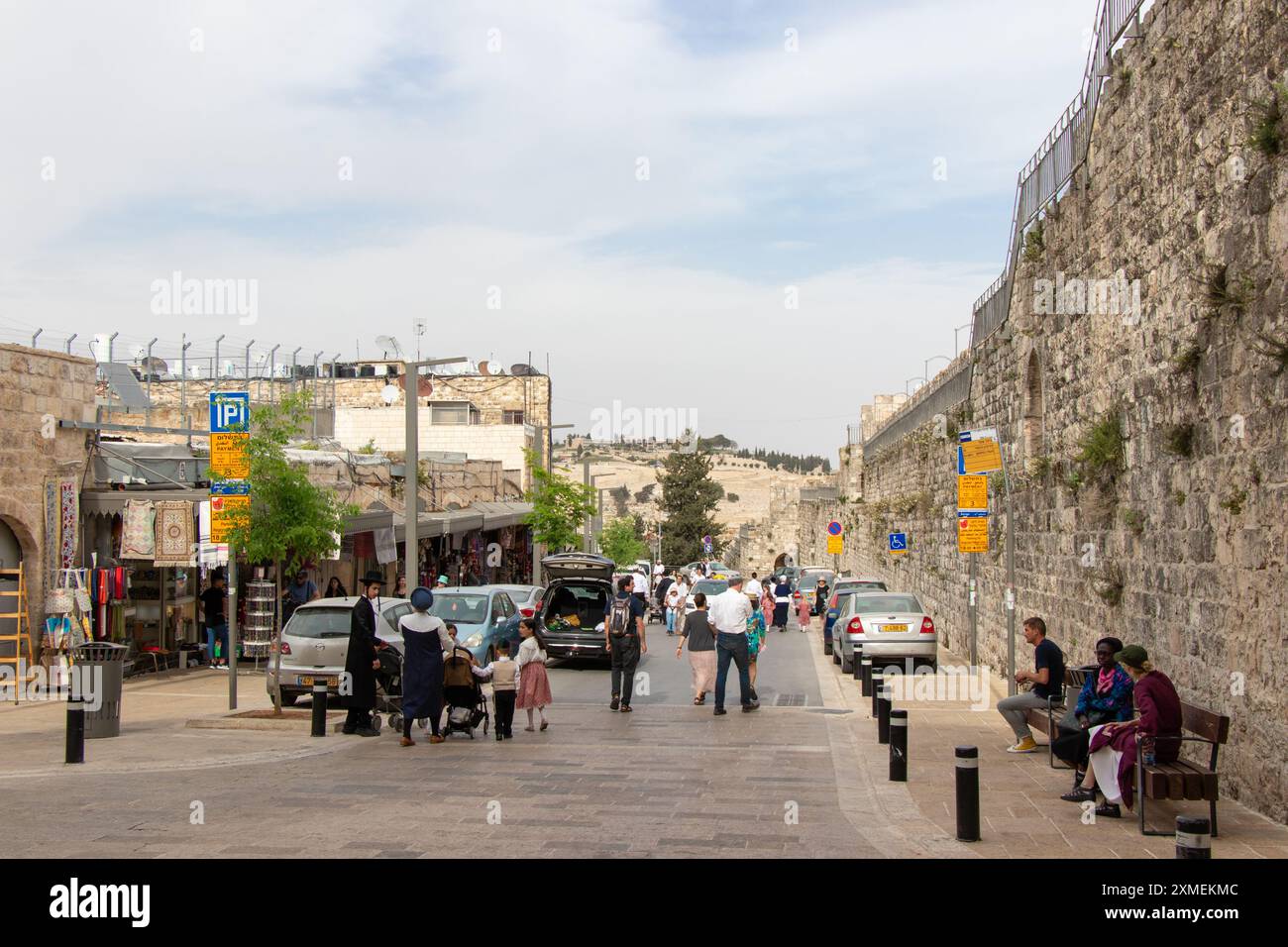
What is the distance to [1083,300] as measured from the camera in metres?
14.0

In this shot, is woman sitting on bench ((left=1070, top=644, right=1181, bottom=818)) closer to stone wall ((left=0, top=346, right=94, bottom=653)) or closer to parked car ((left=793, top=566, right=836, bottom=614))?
stone wall ((left=0, top=346, right=94, bottom=653))

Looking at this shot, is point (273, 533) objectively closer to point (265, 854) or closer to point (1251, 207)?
point (265, 854)

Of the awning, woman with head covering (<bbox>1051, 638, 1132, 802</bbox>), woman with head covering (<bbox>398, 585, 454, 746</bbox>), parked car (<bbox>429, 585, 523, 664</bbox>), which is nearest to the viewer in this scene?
woman with head covering (<bbox>1051, 638, 1132, 802</bbox>)

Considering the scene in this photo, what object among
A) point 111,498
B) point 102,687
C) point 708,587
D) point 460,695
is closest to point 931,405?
point 708,587

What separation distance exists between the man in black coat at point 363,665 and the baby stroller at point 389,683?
0.50 meters

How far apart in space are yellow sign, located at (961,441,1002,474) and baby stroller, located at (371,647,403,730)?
26.1 ft

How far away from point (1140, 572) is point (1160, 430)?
1.53 meters

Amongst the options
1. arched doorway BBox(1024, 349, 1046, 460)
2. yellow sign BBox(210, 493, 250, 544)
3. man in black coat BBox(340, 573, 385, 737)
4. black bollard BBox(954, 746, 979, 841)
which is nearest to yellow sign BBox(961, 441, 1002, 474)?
arched doorway BBox(1024, 349, 1046, 460)

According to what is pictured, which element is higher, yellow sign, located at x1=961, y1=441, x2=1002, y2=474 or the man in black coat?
yellow sign, located at x1=961, y1=441, x2=1002, y2=474

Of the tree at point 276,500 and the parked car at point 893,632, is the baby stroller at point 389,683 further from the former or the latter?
the parked car at point 893,632

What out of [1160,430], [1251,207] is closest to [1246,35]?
[1251,207]

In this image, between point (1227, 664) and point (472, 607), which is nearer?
point (1227, 664)

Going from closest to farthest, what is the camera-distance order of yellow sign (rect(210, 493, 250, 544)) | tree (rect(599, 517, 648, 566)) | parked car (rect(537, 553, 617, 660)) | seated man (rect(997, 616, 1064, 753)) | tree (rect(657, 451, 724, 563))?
seated man (rect(997, 616, 1064, 753)) → yellow sign (rect(210, 493, 250, 544)) → parked car (rect(537, 553, 617, 660)) → tree (rect(599, 517, 648, 566)) → tree (rect(657, 451, 724, 563))

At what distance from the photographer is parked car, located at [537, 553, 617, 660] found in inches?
912
